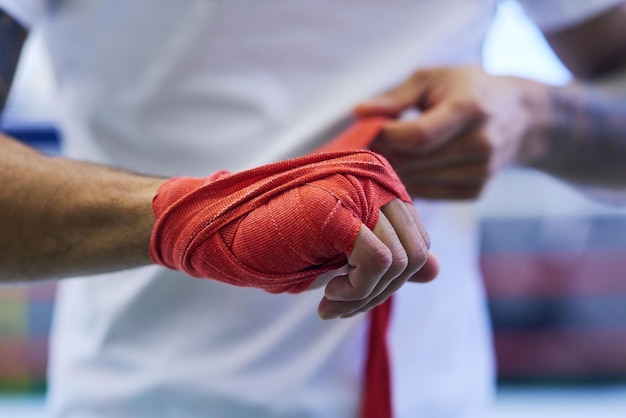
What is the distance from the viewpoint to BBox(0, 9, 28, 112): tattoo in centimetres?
64

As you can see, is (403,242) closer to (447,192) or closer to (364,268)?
(364,268)

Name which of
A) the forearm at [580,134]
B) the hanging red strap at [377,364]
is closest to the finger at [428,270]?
the hanging red strap at [377,364]

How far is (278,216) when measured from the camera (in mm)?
399

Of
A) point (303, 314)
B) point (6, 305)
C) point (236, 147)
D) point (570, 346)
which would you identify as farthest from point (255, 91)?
point (570, 346)

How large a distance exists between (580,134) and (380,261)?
512 millimetres

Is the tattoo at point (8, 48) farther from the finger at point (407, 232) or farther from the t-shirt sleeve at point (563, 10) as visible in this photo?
the t-shirt sleeve at point (563, 10)

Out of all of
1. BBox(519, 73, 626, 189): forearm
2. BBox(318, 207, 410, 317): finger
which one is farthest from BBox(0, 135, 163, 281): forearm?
BBox(519, 73, 626, 189): forearm

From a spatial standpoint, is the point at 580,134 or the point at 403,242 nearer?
the point at 403,242

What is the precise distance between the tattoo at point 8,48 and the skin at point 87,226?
13 cm

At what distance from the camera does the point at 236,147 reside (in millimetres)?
696

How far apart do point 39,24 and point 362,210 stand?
0.50m

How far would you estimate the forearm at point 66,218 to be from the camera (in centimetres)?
48

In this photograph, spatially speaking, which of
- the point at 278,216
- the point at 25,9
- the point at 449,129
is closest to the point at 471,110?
the point at 449,129

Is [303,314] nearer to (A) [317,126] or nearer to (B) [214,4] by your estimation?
(A) [317,126]
